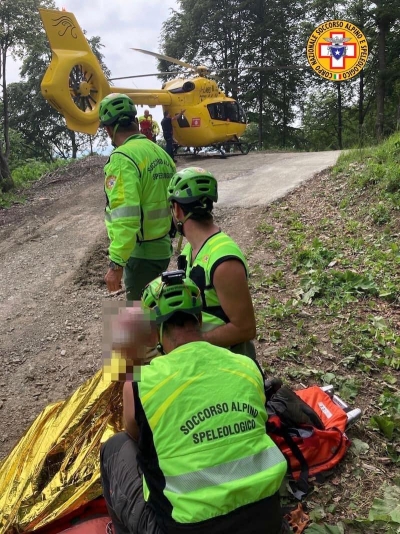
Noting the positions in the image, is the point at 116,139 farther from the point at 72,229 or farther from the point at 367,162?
the point at 367,162

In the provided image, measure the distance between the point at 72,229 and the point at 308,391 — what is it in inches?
264

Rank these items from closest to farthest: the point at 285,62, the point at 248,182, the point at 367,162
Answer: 1. the point at 367,162
2. the point at 248,182
3. the point at 285,62

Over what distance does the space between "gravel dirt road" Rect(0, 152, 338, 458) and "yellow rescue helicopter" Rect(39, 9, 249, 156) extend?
201cm

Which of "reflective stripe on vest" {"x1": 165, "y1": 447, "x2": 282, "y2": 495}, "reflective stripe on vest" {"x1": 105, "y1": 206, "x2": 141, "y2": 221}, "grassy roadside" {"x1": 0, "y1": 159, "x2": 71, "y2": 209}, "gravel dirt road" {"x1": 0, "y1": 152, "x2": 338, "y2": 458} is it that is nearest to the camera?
"reflective stripe on vest" {"x1": 165, "y1": 447, "x2": 282, "y2": 495}

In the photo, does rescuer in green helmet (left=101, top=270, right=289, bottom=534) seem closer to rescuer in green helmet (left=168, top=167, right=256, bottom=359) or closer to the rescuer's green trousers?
rescuer in green helmet (left=168, top=167, right=256, bottom=359)

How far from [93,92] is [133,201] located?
9581mm

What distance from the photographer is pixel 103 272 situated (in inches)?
288

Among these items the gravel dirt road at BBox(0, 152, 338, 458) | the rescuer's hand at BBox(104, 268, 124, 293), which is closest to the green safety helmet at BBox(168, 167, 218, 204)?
the rescuer's hand at BBox(104, 268, 124, 293)

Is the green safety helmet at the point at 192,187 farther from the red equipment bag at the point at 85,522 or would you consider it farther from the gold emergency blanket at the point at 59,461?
the red equipment bag at the point at 85,522

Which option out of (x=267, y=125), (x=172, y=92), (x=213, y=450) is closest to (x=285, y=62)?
(x=267, y=125)

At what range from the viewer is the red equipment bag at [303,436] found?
9.39 feet

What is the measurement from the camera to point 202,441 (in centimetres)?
160

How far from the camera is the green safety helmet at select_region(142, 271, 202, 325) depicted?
1.87 m

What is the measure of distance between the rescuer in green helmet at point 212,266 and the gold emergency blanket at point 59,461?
36.4 inches
